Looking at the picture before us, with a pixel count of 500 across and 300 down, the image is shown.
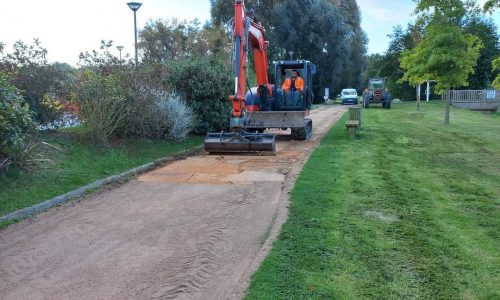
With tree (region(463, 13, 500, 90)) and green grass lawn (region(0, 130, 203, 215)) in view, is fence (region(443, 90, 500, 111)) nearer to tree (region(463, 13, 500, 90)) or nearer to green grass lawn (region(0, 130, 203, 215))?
tree (region(463, 13, 500, 90))

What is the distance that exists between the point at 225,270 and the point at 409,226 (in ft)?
8.82

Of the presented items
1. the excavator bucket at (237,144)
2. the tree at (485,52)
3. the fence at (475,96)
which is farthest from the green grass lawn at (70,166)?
the tree at (485,52)

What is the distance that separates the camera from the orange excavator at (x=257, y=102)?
521 inches

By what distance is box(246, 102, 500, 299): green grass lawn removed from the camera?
4531 millimetres

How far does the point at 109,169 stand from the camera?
10.3 metres

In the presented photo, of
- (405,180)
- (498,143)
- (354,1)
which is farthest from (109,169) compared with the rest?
(354,1)

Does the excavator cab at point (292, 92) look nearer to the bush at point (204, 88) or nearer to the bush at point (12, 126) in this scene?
the bush at point (204, 88)

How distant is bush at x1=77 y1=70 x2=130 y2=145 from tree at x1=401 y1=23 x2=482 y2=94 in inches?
586

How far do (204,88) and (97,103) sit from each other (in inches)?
189

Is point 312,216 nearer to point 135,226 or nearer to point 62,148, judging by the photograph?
point 135,226

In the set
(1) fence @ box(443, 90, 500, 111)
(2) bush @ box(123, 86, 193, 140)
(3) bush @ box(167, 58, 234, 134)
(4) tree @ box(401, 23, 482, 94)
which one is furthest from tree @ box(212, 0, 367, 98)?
(2) bush @ box(123, 86, 193, 140)

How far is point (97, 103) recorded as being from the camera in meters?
12.0

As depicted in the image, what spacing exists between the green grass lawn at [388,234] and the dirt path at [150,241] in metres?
0.41

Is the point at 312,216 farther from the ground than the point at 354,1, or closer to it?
closer to it
